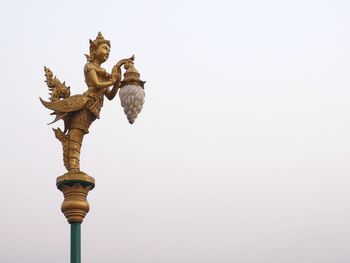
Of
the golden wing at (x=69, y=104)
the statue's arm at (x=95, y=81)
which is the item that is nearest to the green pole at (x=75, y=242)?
the golden wing at (x=69, y=104)

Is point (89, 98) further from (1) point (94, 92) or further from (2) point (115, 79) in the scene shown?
(2) point (115, 79)

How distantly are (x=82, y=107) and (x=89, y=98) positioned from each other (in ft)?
0.59

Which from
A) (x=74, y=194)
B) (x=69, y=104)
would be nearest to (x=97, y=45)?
(x=69, y=104)

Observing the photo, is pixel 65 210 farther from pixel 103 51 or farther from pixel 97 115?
pixel 103 51

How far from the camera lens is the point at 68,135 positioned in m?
9.89

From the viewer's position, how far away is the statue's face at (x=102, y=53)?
10.3m

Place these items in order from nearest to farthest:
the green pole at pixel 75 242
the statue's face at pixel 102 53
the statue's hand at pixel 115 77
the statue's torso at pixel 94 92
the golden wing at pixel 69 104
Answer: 1. the green pole at pixel 75 242
2. the golden wing at pixel 69 104
3. the statue's torso at pixel 94 92
4. the statue's hand at pixel 115 77
5. the statue's face at pixel 102 53

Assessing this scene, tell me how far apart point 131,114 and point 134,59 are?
961 millimetres

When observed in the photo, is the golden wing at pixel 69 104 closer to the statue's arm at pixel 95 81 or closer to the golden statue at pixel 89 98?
the golden statue at pixel 89 98

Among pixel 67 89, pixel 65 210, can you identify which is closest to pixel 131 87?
pixel 67 89

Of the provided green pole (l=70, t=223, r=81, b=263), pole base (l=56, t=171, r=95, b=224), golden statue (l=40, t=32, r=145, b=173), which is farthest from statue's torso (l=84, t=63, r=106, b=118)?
green pole (l=70, t=223, r=81, b=263)

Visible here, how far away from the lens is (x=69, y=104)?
9883 millimetres

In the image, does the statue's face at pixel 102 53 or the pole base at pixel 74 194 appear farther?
the statue's face at pixel 102 53

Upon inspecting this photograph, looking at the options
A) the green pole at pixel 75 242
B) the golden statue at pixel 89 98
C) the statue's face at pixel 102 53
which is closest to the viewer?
the green pole at pixel 75 242
